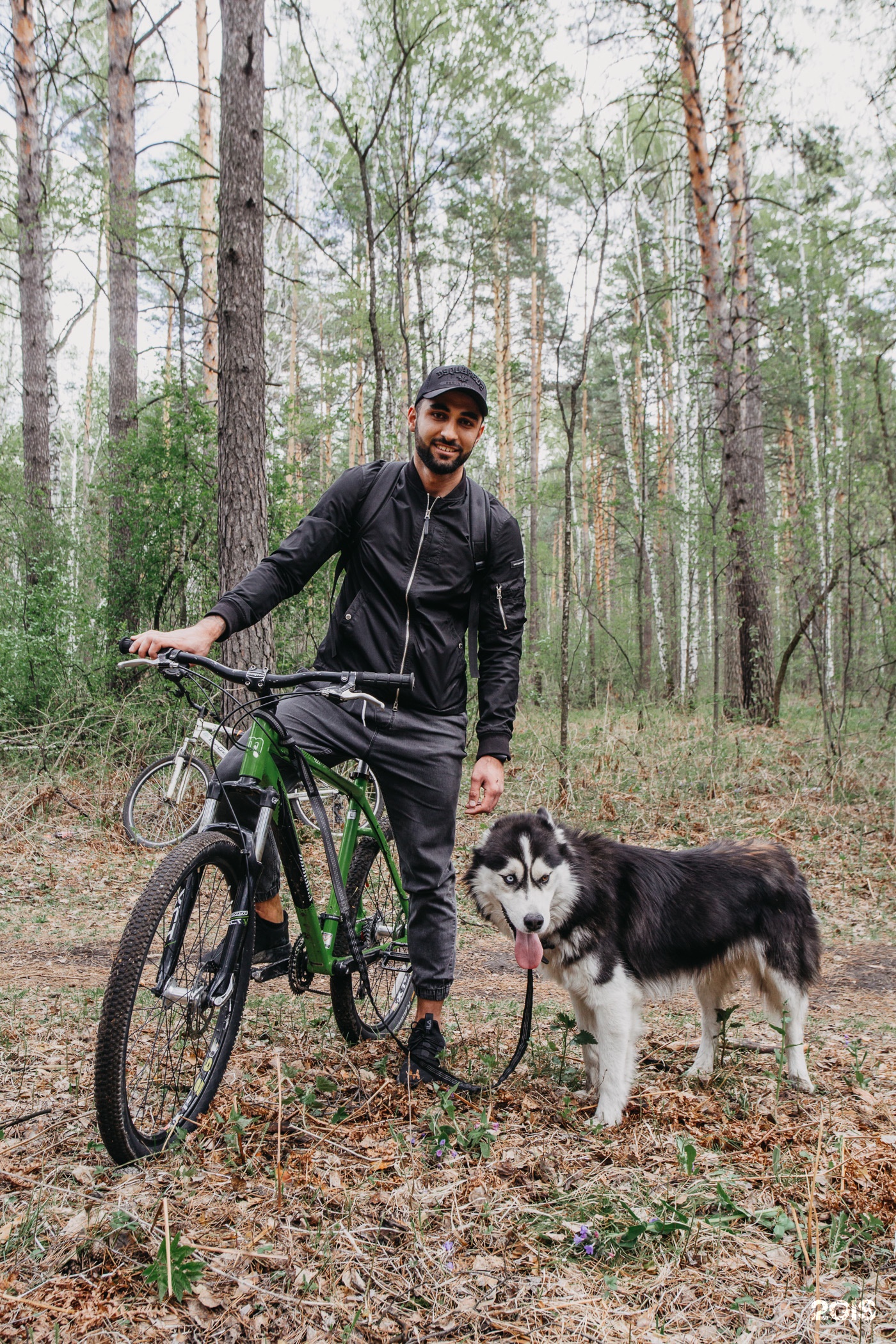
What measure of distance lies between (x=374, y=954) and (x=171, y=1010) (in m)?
0.97

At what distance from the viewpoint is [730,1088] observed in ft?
10.1

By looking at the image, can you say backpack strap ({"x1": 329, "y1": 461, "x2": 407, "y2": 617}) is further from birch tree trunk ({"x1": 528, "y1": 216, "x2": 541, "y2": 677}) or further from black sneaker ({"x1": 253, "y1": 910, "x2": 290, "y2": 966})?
birch tree trunk ({"x1": 528, "y1": 216, "x2": 541, "y2": 677})

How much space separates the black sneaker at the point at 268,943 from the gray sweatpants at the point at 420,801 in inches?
18.4

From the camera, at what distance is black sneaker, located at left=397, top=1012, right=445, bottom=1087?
9.68 ft

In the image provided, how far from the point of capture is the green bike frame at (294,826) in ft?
8.61

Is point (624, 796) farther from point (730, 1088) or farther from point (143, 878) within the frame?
point (730, 1088)

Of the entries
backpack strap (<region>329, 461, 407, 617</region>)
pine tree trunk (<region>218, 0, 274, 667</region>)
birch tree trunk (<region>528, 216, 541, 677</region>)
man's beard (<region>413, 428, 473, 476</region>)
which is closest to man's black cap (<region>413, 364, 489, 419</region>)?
man's beard (<region>413, 428, 473, 476</region>)

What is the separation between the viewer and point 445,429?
9.64ft

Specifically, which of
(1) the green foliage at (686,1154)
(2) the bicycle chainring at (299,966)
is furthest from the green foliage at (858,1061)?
(2) the bicycle chainring at (299,966)

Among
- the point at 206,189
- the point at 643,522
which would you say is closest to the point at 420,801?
the point at 643,522

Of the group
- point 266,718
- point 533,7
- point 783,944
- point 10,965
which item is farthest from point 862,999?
point 533,7

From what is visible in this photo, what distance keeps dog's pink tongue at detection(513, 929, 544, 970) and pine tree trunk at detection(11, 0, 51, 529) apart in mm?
9930

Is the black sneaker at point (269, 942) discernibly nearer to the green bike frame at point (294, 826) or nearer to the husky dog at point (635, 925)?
the green bike frame at point (294, 826)

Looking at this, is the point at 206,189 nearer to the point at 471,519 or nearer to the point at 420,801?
the point at 471,519
